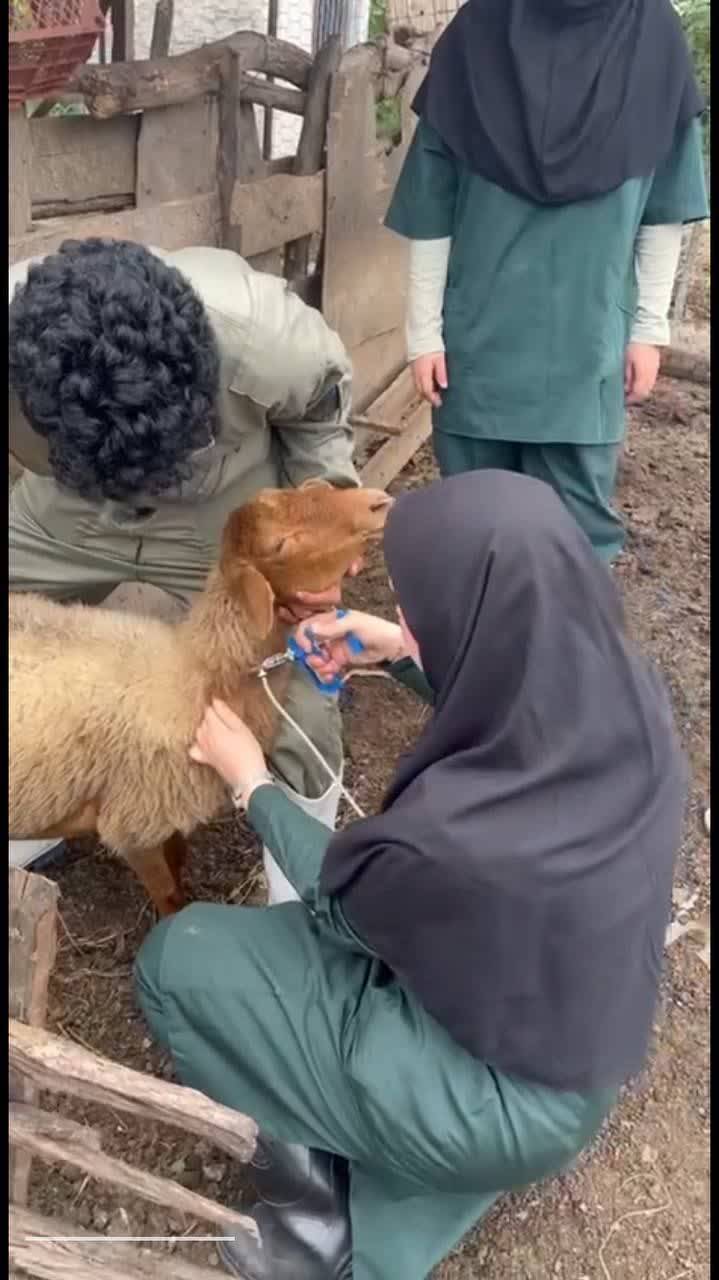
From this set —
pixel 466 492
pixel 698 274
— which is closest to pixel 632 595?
pixel 466 492

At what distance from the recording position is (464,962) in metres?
1.98

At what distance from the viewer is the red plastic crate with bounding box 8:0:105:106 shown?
103 inches

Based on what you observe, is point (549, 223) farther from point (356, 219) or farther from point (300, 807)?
point (300, 807)

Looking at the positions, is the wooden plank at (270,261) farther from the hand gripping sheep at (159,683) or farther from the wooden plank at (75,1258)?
the wooden plank at (75,1258)

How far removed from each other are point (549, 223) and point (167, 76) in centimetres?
124

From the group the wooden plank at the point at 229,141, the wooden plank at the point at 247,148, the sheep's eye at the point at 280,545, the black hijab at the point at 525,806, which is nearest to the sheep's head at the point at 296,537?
the sheep's eye at the point at 280,545

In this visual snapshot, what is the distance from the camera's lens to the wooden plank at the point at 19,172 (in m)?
3.06

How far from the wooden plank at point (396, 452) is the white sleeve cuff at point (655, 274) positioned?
1.67 m

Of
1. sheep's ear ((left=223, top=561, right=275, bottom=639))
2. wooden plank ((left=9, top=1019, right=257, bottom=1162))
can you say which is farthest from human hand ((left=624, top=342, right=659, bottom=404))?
wooden plank ((left=9, top=1019, right=257, bottom=1162))

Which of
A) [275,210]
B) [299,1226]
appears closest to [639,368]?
[275,210]

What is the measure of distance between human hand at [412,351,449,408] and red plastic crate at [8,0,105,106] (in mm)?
1367

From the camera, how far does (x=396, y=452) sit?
5621 millimetres

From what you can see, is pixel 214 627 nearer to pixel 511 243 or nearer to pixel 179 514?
pixel 179 514

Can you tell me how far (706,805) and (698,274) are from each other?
6.81m
